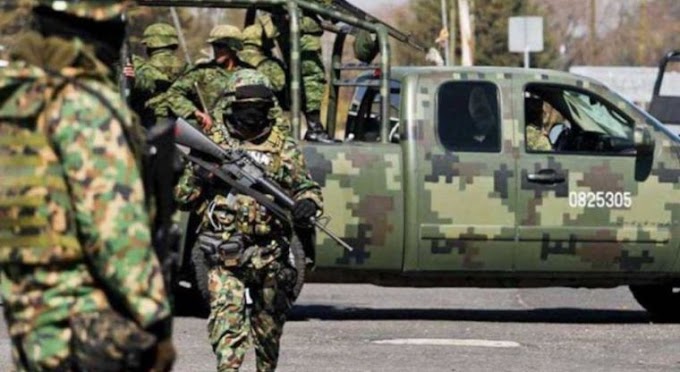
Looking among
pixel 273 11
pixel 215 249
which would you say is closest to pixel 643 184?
pixel 273 11

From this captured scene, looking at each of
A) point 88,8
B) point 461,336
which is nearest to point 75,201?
point 88,8

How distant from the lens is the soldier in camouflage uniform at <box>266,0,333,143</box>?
44.2 feet

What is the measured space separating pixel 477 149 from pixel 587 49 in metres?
63.0

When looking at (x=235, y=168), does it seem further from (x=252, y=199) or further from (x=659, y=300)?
(x=659, y=300)

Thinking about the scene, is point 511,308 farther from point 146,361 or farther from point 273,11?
point 146,361

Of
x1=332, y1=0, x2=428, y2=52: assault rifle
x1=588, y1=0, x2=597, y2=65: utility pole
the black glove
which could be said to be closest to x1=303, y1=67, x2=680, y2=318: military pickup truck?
x1=332, y1=0, x2=428, y2=52: assault rifle

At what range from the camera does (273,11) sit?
44.5ft

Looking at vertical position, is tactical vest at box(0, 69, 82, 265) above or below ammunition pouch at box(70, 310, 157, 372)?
above

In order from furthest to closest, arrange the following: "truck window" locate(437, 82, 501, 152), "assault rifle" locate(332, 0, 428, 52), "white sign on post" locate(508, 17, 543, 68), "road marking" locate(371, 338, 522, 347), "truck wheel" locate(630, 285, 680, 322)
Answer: "white sign on post" locate(508, 17, 543, 68) → "truck wheel" locate(630, 285, 680, 322) → "assault rifle" locate(332, 0, 428, 52) → "truck window" locate(437, 82, 501, 152) → "road marking" locate(371, 338, 522, 347)

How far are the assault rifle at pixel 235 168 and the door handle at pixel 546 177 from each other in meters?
4.39

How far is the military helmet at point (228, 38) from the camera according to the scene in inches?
541

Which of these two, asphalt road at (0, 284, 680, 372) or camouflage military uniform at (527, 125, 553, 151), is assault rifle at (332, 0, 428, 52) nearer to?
camouflage military uniform at (527, 125, 553, 151)

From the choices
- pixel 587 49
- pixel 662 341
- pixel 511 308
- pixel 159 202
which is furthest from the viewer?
pixel 587 49

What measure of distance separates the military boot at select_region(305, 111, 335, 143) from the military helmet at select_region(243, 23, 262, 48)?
2.14 ft
